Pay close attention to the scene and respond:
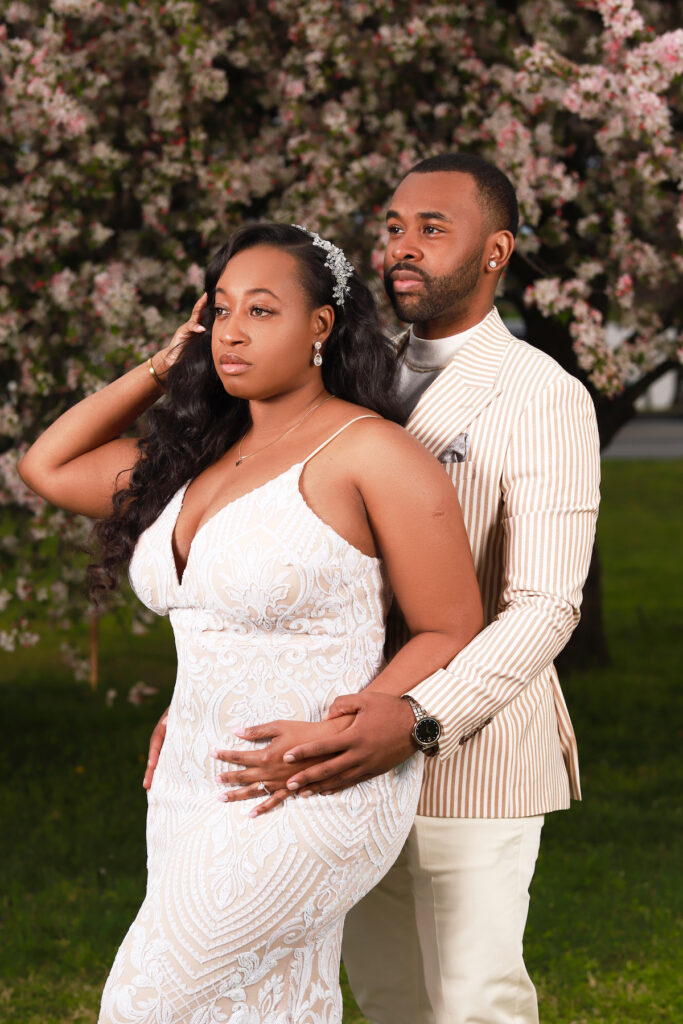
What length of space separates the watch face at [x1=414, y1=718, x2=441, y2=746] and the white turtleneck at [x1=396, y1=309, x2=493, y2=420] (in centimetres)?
90

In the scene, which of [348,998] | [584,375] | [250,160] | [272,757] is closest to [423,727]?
[272,757]

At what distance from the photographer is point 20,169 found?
649cm

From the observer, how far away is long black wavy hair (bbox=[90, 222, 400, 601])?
9.01ft

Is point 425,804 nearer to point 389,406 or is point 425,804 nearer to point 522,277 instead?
point 389,406

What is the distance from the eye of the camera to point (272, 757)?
242 centimetres

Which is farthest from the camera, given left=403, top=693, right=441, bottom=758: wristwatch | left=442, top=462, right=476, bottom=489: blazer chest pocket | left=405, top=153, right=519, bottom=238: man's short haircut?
left=405, top=153, right=519, bottom=238: man's short haircut

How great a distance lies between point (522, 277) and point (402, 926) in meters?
5.28

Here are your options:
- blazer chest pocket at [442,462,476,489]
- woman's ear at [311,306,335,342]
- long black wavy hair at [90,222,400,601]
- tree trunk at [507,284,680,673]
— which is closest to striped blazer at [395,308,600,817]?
blazer chest pocket at [442,462,476,489]

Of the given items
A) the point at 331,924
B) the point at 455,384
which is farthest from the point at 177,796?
the point at 455,384

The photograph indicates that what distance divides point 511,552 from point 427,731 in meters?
0.47

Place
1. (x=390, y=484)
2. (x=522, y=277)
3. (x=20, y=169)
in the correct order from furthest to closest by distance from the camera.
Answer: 1. (x=522, y=277)
2. (x=20, y=169)
3. (x=390, y=484)

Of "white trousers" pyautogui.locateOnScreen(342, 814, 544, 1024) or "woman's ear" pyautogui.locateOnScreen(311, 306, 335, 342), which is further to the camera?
"white trousers" pyautogui.locateOnScreen(342, 814, 544, 1024)

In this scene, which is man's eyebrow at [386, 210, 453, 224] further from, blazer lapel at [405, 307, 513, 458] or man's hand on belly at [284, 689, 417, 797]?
man's hand on belly at [284, 689, 417, 797]

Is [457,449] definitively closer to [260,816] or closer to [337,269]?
[337,269]
